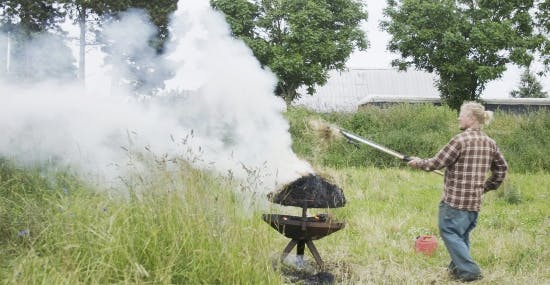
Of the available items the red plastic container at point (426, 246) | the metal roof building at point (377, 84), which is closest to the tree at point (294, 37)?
the metal roof building at point (377, 84)

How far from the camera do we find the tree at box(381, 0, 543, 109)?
25.1m

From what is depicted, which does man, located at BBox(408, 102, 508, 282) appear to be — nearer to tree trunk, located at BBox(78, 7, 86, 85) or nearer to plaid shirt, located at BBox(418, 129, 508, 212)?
plaid shirt, located at BBox(418, 129, 508, 212)

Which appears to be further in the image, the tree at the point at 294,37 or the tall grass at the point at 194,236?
the tree at the point at 294,37

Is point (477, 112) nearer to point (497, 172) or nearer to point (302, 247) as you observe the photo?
point (497, 172)

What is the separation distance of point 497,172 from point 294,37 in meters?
20.6

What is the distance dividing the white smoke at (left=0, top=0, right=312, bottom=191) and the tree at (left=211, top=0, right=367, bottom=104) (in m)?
16.7

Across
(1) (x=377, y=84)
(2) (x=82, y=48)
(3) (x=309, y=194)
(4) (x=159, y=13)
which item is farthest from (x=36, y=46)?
(1) (x=377, y=84)

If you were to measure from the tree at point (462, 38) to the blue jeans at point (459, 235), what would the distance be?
69.8ft

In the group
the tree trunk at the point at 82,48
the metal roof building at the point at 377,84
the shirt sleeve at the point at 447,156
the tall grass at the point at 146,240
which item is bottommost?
the tall grass at the point at 146,240

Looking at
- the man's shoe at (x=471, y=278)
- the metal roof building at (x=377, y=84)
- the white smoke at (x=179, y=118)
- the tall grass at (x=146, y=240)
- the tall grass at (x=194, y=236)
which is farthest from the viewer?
the metal roof building at (x=377, y=84)

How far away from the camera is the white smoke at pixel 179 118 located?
621 cm

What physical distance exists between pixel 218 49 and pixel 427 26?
2188cm

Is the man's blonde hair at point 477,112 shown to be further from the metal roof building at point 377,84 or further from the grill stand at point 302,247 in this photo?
the metal roof building at point 377,84

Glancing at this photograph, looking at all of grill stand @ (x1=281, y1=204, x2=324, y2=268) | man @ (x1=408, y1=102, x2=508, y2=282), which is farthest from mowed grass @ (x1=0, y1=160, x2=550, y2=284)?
man @ (x1=408, y1=102, x2=508, y2=282)
